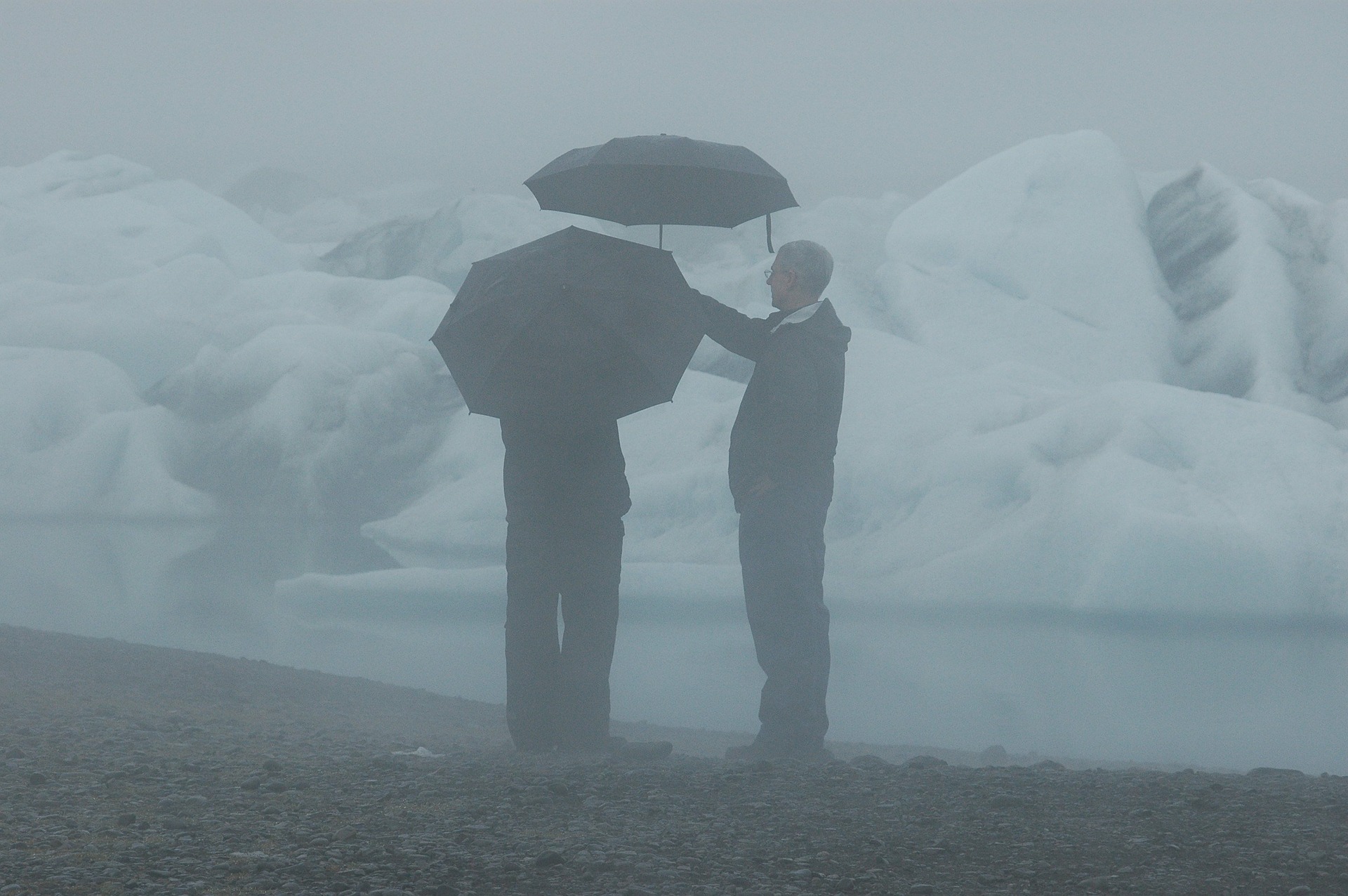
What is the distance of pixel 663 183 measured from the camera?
11.8ft

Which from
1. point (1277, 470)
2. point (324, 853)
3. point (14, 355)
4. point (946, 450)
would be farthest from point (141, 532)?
point (324, 853)

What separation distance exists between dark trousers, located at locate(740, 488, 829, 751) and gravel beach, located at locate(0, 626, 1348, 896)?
249mm

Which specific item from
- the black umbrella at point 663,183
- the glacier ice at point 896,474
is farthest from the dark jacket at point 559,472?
the glacier ice at point 896,474

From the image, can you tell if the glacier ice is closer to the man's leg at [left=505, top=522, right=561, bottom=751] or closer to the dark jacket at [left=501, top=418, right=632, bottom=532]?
the man's leg at [left=505, top=522, right=561, bottom=751]

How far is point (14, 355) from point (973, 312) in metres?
12.0

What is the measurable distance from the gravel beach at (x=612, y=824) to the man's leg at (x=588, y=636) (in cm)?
22

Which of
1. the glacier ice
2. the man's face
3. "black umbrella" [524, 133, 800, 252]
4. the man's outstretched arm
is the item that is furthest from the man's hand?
the glacier ice

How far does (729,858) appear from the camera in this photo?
206 centimetres

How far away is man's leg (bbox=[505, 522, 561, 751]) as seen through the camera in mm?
3482

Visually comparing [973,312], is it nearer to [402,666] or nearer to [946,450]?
[946,450]

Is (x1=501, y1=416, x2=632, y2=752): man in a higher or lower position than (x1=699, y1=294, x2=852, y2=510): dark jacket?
lower

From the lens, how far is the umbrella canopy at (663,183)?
3.49 m

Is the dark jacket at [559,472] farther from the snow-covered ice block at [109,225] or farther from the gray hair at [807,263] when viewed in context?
the snow-covered ice block at [109,225]

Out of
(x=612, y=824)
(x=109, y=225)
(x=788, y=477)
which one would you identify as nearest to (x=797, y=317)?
(x=788, y=477)
